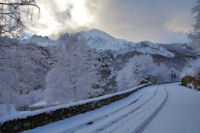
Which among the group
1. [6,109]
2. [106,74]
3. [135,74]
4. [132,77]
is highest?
[106,74]

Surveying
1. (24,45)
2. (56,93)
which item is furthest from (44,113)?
(56,93)

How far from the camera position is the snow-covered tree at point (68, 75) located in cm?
1032

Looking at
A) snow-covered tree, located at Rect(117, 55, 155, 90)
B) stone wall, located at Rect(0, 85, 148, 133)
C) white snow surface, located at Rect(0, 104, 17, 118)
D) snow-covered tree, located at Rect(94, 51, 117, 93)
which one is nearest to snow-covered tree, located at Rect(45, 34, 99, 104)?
white snow surface, located at Rect(0, 104, 17, 118)

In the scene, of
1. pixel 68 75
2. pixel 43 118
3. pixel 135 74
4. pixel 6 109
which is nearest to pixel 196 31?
pixel 68 75

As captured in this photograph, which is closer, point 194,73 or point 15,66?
point 15,66

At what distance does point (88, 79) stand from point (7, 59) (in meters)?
7.35

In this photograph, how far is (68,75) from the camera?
10625 millimetres

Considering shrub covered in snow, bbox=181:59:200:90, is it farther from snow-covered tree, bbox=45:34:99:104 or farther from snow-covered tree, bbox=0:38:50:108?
snow-covered tree, bbox=0:38:50:108

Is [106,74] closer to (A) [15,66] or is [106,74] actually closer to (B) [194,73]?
(B) [194,73]

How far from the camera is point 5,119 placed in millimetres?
3424

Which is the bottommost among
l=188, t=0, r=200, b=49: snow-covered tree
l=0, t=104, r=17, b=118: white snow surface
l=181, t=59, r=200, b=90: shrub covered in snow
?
l=0, t=104, r=17, b=118: white snow surface

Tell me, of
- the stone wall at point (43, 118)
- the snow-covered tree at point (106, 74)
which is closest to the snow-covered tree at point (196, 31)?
the stone wall at point (43, 118)

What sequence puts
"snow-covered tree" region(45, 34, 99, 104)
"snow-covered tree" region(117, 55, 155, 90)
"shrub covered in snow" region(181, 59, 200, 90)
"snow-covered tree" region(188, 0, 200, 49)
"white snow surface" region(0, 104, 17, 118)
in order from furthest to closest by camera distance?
"snow-covered tree" region(117, 55, 155, 90) < "shrub covered in snow" region(181, 59, 200, 90) < "snow-covered tree" region(45, 34, 99, 104) < "snow-covered tree" region(188, 0, 200, 49) < "white snow surface" region(0, 104, 17, 118)

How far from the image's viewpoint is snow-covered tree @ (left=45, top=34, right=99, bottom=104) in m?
10.3
